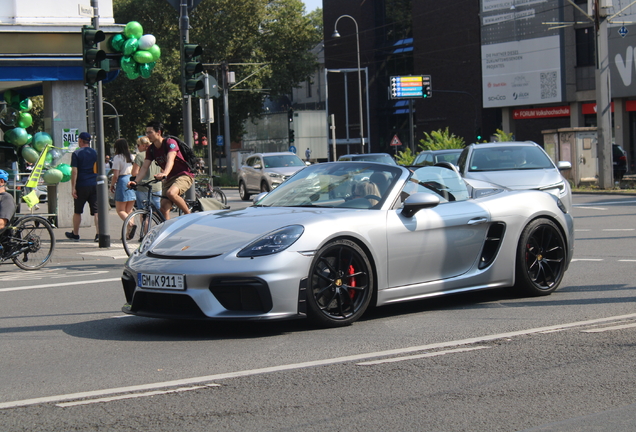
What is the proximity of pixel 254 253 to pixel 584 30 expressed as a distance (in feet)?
151

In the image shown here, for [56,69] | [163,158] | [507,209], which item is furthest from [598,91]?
[507,209]

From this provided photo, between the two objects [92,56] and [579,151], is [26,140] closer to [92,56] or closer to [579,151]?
[92,56]

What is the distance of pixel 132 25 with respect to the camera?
15.5m

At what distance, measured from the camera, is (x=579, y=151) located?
107 ft

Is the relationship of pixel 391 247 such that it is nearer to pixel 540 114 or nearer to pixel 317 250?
pixel 317 250

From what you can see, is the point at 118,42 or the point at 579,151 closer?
the point at 118,42

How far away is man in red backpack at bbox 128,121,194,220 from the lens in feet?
39.1

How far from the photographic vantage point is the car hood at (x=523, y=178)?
14828mm

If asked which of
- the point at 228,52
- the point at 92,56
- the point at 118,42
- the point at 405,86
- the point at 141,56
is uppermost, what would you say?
the point at 228,52

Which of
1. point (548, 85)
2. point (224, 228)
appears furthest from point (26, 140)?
point (548, 85)

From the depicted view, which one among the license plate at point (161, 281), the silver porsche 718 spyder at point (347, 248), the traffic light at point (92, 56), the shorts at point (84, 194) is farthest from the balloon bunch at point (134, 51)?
the license plate at point (161, 281)

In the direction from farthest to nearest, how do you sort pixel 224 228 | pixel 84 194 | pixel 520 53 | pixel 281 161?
pixel 520 53 < pixel 281 161 < pixel 84 194 < pixel 224 228

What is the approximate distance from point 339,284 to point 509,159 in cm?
1034

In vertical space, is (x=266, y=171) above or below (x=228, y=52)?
below
